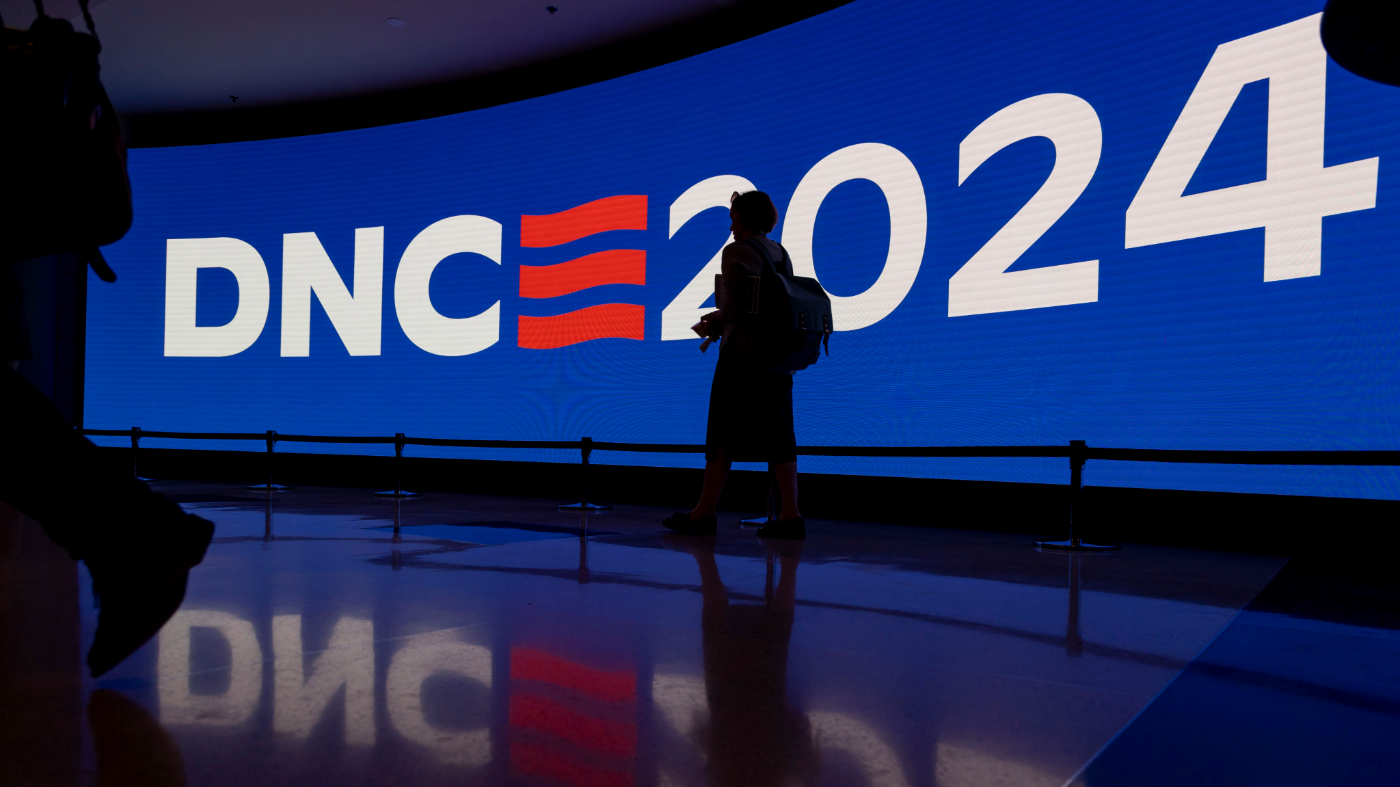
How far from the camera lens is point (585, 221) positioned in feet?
20.6

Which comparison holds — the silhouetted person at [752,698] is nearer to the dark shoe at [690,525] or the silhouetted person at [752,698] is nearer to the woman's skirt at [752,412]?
the woman's skirt at [752,412]

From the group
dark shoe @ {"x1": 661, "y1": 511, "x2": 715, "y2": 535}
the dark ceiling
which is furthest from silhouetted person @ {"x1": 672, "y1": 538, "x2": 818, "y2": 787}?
the dark ceiling

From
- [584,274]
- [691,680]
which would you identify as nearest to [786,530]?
[691,680]

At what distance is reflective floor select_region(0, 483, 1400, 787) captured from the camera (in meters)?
1.12

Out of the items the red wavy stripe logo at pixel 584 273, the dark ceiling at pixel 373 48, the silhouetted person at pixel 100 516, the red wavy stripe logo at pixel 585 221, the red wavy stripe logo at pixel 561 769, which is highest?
the dark ceiling at pixel 373 48

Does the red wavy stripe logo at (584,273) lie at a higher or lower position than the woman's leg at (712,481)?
higher

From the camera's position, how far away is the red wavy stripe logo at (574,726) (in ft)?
3.91

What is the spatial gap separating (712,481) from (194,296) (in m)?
6.43

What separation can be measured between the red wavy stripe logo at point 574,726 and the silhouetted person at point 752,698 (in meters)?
0.12

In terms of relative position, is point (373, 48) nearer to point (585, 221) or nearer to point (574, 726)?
point (585, 221)

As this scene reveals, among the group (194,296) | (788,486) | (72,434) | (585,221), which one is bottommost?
(788,486)

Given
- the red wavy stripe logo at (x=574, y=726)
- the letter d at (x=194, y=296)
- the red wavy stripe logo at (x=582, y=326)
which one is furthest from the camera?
the letter d at (x=194, y=296)

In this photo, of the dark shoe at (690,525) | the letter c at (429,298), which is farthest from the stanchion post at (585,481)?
the letter c at (429,298)

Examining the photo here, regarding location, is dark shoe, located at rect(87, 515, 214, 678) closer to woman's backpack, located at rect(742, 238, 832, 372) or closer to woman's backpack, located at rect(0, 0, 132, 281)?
woman's backpack, located at rect(0, 0, 132, 281)
